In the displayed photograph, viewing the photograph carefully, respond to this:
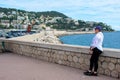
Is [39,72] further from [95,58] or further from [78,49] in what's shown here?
[95,58]

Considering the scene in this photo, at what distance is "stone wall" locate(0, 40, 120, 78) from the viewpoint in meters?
8.50

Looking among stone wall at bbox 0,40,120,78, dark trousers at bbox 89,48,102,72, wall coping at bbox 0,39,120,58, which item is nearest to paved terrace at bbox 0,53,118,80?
stone wall at bbox 0,40,120,78

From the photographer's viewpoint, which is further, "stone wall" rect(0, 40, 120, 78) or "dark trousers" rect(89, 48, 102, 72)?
"dark trousers" rect(89, 48, 102, 72)

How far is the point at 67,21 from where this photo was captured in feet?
540

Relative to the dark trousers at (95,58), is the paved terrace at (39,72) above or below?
below

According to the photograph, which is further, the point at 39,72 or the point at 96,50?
the point at 39,72

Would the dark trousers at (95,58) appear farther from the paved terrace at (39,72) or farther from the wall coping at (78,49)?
the paved terrace at (39,72)

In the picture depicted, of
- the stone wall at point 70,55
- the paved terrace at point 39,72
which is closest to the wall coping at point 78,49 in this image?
the stone wall at point 70,55

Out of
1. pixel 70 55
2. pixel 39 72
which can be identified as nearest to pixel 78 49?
pixel 70 55

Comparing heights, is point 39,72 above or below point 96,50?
below

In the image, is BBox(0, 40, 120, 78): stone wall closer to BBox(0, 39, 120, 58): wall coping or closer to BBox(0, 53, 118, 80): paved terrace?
BBox(0, 39, 120, 58): wall coping

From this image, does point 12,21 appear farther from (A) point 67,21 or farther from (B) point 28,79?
(B) point 28,79

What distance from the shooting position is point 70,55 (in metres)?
10.5

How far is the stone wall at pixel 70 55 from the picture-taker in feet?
27.9
